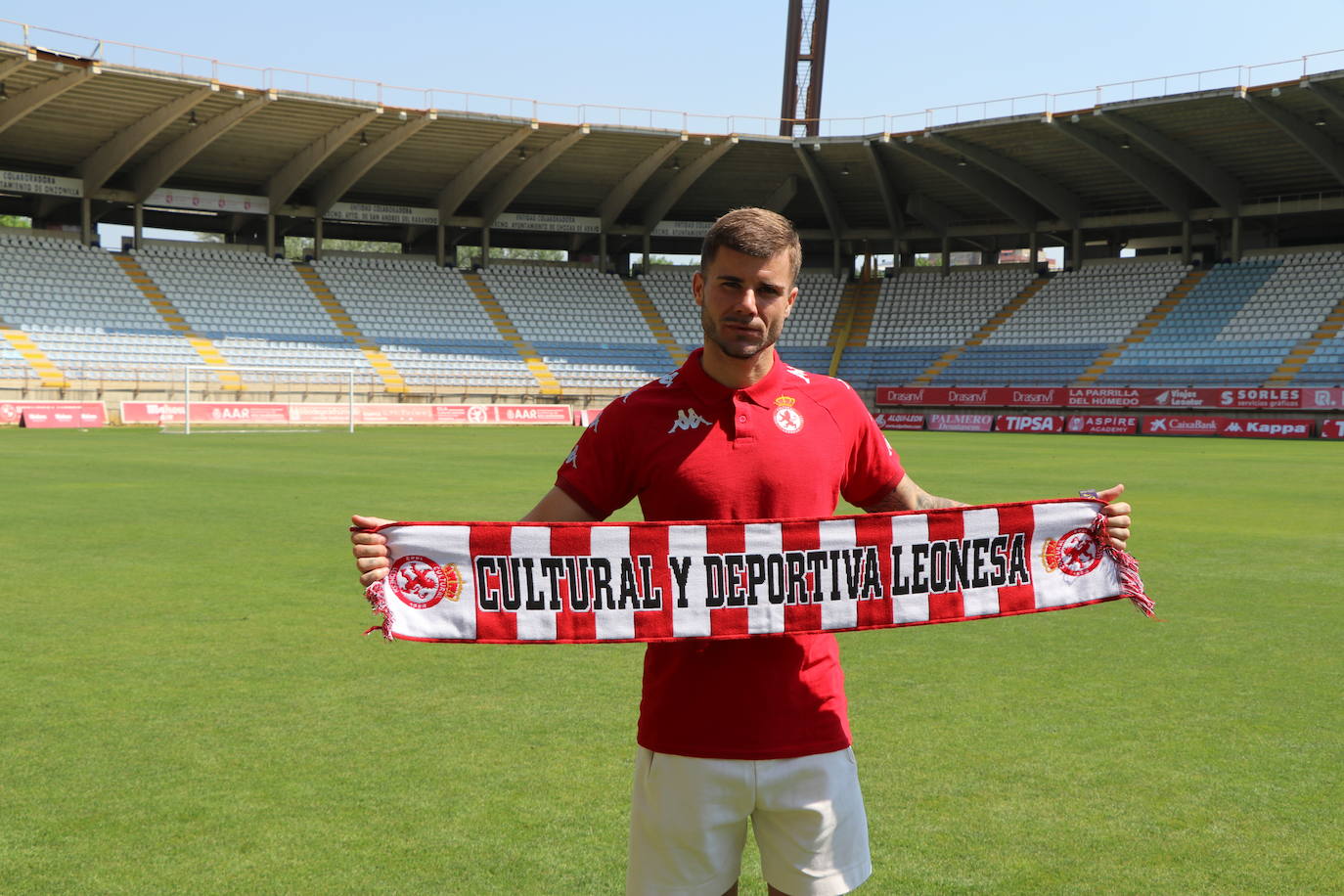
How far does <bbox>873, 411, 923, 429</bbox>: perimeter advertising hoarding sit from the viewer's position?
50.1 meters

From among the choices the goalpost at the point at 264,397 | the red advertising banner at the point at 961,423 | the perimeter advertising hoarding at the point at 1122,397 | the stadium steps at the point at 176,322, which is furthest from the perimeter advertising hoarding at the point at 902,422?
the stadium steps at the point at 176,322

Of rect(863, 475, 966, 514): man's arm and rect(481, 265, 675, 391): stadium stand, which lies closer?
rect(863, 475, 966, 514): man's arm

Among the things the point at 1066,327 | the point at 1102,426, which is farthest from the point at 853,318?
the point at 1102,426

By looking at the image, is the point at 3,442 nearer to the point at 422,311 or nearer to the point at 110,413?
the point at 110,413

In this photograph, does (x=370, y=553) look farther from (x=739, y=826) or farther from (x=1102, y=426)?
(x=1102, y=426)

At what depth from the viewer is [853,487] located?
139 inches

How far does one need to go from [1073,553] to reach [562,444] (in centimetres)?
3048

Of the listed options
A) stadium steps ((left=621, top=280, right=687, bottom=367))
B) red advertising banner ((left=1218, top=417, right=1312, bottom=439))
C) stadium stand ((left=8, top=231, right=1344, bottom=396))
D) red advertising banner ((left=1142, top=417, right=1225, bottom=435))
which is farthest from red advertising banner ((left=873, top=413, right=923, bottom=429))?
red advertising banner ((left=1218, top=417, right=1312, bottom=439))

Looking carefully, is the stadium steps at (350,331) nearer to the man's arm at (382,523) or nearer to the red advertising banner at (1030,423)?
the red advertising banner at (1030,423)

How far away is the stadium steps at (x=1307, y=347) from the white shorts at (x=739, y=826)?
4641cm

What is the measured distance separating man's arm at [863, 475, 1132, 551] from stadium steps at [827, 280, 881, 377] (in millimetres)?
52767

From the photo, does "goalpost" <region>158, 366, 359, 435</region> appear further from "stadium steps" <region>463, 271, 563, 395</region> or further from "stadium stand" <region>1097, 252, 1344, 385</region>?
"stadium stand" <region>1097, 252, 1344, 385</region>

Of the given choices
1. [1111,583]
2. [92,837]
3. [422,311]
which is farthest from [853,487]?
[422,311]

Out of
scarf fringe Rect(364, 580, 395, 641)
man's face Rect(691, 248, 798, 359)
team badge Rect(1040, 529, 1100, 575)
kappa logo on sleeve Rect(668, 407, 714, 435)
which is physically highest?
man's face Rect(691, 248, 798, 359)
